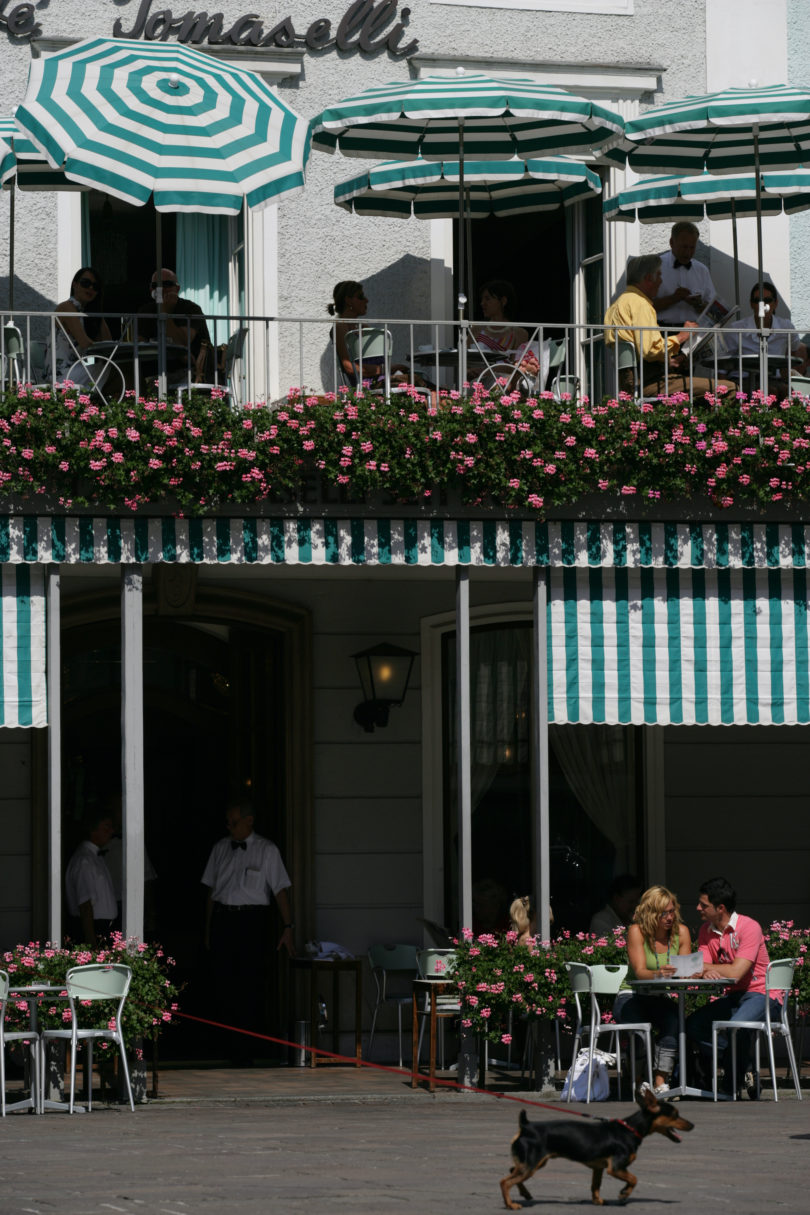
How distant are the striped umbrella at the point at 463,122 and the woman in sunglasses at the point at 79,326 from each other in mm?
1673

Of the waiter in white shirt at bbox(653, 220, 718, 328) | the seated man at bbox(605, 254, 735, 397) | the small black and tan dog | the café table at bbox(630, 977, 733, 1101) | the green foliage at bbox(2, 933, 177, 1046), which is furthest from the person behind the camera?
the waiter in white shirt at bbox(653, 220, 718, 328)

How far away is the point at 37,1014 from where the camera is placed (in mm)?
11211

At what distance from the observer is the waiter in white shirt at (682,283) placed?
1386cm

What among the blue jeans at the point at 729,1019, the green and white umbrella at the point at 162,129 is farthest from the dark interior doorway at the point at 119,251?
the blue jeans at the point at 729,1019

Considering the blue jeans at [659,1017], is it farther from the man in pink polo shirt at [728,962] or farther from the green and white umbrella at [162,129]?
the green and white umbrella at [162,129]

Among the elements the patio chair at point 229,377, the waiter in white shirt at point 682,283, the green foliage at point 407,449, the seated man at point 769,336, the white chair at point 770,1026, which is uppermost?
the waiter in white shirt at point 682,283

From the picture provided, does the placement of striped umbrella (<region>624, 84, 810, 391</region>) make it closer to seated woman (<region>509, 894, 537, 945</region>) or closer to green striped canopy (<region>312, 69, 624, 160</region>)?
green striped canopy (<region>312, 69, 624, 160</region>)

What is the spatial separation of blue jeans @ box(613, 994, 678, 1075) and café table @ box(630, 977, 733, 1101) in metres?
0.07

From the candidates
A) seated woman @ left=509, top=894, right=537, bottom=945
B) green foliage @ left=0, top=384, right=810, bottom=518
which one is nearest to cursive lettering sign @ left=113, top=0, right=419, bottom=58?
green foliage @ left=0, top=384, right=810, bottom=518

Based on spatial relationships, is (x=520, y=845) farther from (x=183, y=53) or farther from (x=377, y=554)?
(x=183, y=53)

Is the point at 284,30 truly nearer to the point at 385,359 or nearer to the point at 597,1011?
the point at 385,359

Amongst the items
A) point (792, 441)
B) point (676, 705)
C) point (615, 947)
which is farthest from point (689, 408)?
point (615, 947)

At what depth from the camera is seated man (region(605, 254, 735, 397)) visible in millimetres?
12898

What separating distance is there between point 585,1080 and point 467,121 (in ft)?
19.3
